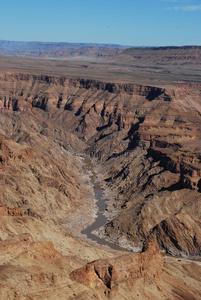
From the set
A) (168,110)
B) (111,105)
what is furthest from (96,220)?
(111,105)

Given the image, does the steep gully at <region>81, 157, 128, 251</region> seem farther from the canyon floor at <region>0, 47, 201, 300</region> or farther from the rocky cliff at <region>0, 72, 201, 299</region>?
the rocky cliff at <region>0, 72, 201, 299</region>

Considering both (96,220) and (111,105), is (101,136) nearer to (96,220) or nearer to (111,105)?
(111,105)

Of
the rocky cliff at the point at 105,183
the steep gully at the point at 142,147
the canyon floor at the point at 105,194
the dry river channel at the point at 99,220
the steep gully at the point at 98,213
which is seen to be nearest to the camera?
the canyon floor at the point at 105,194

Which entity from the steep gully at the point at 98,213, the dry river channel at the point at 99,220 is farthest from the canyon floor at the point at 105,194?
the steep gully at the point at 98,213

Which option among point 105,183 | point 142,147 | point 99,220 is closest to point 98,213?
point 99,220

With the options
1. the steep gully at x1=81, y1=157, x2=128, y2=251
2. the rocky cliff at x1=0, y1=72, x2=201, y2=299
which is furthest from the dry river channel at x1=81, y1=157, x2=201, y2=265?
the rocky cliff at x1=0, y1=72, x2=201, y2=299

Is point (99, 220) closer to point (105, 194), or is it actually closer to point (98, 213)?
point (98, 213)

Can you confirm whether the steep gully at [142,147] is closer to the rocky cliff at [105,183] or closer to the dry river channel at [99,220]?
the rocky cliff at [105,183]

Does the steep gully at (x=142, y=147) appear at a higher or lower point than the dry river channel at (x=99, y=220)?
higher

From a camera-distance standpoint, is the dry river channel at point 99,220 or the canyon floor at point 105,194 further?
the dry river channel at point 99,220
